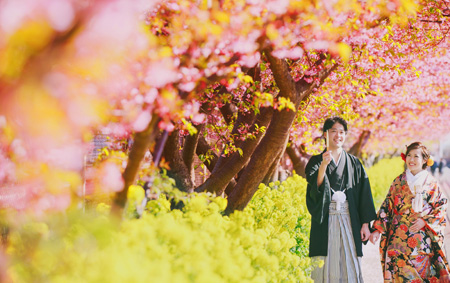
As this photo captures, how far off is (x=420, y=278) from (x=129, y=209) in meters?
3.36

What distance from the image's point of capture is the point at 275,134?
5.46 m

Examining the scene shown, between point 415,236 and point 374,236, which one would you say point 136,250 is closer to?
point 374,236

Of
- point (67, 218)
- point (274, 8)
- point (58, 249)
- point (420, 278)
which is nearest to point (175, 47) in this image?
point (274, 8)

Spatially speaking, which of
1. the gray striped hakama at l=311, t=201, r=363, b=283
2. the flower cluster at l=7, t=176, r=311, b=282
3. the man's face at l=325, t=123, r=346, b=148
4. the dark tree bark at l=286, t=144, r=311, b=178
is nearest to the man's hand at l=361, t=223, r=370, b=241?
the gray striped hakama at l=311, t=201, r=363, b=283

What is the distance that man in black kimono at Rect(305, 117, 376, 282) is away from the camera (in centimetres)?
541

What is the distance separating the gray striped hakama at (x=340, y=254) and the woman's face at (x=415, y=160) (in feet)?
2.57

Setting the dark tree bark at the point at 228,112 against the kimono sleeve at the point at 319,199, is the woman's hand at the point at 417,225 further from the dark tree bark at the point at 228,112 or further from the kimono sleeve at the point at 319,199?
the dark tree bark at the point at 228,112

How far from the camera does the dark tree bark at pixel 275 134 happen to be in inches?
198

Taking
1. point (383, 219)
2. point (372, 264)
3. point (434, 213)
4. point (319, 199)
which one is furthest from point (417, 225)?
point (372, 264)

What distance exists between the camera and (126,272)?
216 cm

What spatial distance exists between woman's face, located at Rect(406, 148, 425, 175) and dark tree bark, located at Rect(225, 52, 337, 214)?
1.22 meters

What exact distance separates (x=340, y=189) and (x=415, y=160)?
0.82 meters

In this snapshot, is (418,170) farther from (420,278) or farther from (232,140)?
(232,140)

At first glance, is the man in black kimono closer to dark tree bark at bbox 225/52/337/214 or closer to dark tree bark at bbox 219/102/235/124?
dark tree bark at bbox 225/52/337/214
